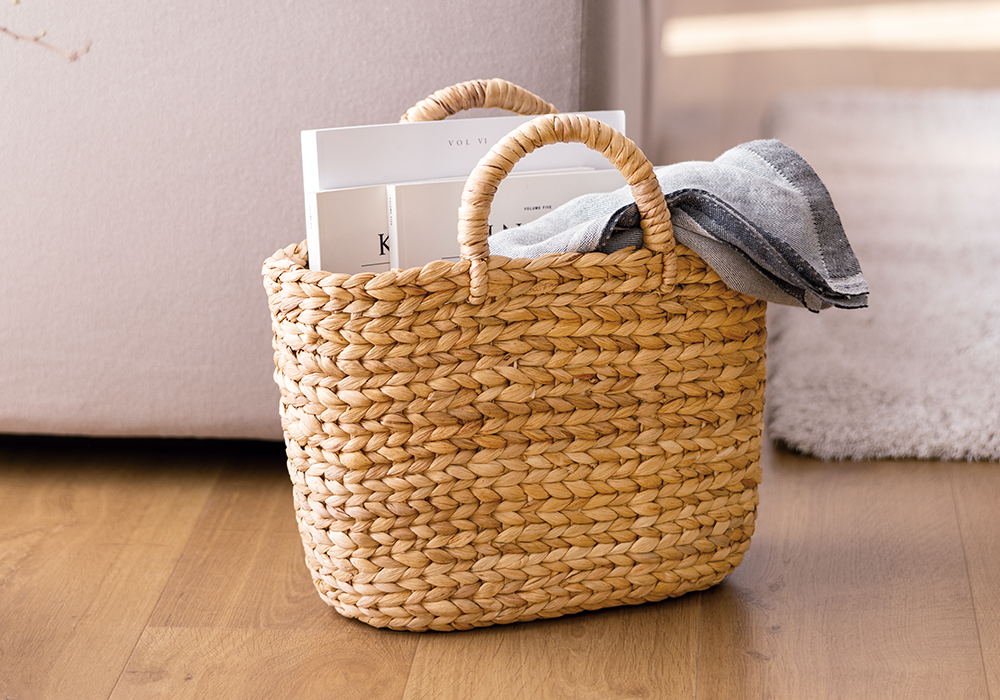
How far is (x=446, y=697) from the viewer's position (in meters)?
0.70

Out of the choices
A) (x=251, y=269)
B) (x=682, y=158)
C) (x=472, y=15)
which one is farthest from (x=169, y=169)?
(x=682, y=158)

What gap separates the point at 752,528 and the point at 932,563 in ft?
0.57

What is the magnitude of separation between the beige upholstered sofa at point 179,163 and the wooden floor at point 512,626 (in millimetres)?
118

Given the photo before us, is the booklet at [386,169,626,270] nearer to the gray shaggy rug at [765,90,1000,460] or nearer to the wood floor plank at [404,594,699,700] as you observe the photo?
the wood floor plank at [404,594,699,700]

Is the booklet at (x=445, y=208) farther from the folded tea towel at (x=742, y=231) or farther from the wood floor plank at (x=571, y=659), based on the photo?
the wood floor plank at (x=571, y=659)

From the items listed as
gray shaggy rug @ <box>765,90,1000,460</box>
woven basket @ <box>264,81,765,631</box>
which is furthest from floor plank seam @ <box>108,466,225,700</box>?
gray shaggy rug @ <box>765,90,1000,460</box>

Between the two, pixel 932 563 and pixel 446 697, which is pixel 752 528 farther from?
pixel 446 697

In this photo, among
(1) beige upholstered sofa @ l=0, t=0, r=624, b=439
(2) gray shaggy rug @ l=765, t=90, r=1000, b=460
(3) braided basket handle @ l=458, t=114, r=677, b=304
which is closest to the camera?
(3) braided basket handle @ l=458, t=114, r=677, b=304

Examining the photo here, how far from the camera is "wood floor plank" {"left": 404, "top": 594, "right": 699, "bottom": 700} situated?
0.71 m

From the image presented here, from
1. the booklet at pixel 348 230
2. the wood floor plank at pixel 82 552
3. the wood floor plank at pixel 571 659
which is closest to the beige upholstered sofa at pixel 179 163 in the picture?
the wood floor plank at pixel 82 552

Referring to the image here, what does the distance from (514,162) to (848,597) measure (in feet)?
1.51

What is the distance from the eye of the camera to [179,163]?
0.97m

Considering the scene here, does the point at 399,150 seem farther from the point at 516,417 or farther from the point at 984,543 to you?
the point at 984,543

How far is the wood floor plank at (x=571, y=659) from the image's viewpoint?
71 cm
